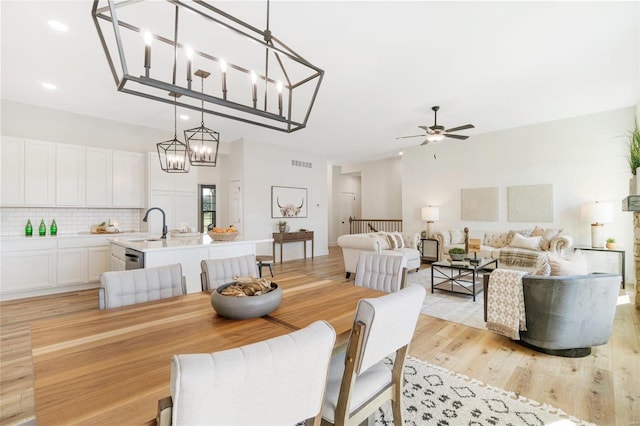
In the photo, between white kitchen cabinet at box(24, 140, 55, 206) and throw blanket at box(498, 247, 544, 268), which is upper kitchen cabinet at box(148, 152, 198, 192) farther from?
throw blanket at box(498, 247, 544, 268)

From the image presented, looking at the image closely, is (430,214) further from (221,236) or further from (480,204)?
(221,236)

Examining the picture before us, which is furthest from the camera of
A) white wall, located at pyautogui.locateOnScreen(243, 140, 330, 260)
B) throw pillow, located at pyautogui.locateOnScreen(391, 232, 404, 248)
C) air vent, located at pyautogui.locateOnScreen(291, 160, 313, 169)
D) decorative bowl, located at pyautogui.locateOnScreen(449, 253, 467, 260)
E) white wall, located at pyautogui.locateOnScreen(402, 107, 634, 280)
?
air vent, located at pyautogui.locateOnScreen(291, 160, 313, 169)

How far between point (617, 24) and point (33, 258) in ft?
25.0

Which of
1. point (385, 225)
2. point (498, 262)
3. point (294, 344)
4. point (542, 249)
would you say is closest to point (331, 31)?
point (294, 344)

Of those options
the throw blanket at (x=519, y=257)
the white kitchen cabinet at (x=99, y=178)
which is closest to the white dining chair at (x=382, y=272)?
the throw blanket at (x=519, y=257)

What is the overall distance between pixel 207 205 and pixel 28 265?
3964mm

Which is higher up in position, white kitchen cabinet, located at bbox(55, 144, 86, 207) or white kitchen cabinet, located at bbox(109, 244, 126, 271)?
white kitchen cabinet, located at bbox(55, 144, 86, 207)

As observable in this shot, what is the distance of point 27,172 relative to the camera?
14.5 ft

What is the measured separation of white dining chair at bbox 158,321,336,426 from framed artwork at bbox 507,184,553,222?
671 centimetres

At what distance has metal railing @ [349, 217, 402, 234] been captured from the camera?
9359 millimetres

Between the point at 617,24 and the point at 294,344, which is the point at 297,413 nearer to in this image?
the point at 294,344

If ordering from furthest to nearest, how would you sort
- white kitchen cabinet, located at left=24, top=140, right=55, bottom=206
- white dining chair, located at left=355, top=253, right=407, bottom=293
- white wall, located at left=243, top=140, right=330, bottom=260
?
white wall, located at left=243, top=140, right=330, bottom=260 < white kitchen cabinet, located at left=24, top=140, right=55, bottom=206 < white dining chair, located at left=355, top=253, right=407, bottom=293

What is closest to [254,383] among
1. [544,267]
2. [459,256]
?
[544,267]

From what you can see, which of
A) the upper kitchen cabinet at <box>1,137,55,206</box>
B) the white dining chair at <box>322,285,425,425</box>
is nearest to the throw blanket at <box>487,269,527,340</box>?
the white dining chair at <box>322,285,425,425</box>
